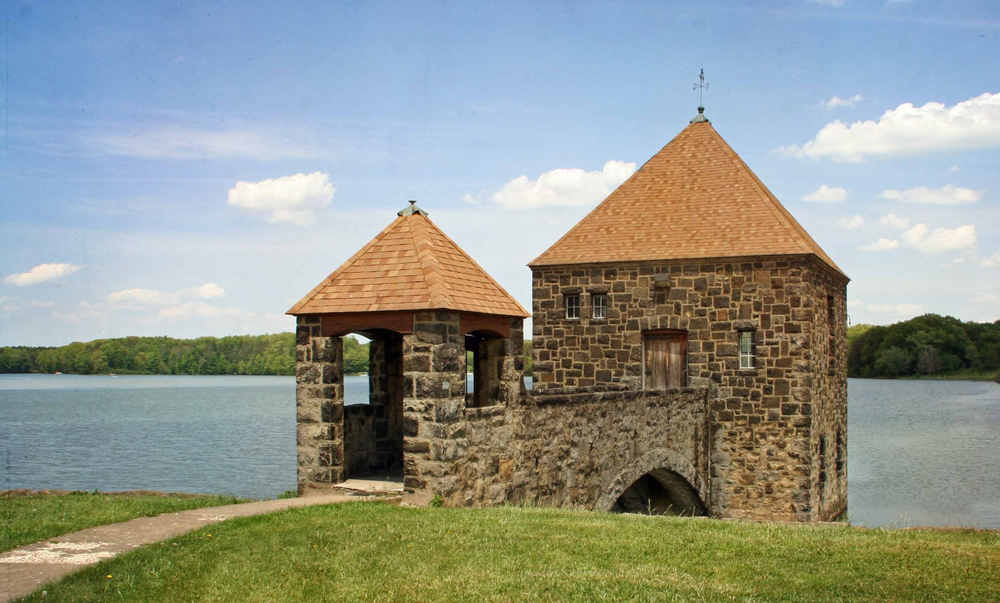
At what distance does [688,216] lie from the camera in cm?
2047

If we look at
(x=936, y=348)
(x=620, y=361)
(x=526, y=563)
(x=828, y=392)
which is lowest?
(x=526, y=563)

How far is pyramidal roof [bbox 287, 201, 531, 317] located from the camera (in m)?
10.5

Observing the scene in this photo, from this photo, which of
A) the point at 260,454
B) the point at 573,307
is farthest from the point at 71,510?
the point at 260,454

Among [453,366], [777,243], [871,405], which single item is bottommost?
[871,405]

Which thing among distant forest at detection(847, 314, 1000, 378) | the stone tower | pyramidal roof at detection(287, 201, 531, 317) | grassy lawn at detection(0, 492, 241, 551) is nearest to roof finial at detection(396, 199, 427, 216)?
pyramidal roof at detection(287, 201, 531, 317)

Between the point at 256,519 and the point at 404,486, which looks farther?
the point at 404,486

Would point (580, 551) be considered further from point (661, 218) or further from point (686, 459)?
point (661, 218)

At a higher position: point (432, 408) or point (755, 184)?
point (755, 184)

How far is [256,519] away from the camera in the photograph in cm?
904

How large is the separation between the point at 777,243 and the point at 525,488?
9706 mm

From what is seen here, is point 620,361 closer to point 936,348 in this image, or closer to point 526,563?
point 526,563

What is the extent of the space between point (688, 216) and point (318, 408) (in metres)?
12.0

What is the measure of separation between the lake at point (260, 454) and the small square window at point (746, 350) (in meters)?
4.25

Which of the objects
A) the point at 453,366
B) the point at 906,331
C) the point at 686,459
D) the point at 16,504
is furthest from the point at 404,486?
the point at 906,331
